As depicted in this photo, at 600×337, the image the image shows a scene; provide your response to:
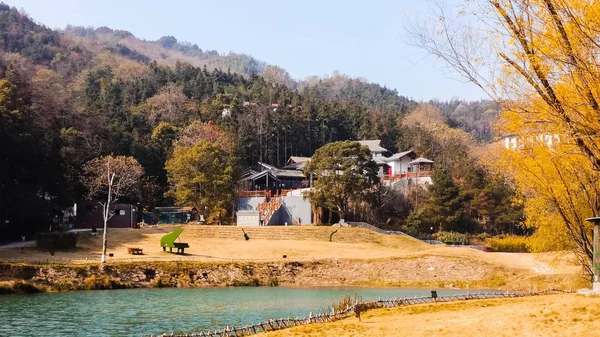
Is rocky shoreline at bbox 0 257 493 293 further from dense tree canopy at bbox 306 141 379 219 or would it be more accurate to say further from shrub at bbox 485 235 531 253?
dense tree canopy at bbox 306 141 379 219

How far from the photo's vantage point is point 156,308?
23703mm

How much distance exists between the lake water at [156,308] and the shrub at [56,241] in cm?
1022

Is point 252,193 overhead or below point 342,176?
below

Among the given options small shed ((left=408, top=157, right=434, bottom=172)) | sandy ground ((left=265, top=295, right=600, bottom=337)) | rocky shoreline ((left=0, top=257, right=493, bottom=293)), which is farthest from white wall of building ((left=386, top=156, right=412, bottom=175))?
sandy ground ((left=265, top=295, right=600, bottom=337))

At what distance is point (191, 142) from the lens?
62.2 m

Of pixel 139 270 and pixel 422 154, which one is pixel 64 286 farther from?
pixel 422 154

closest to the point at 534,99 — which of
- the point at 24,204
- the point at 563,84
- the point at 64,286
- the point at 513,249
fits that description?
the point at 563,84

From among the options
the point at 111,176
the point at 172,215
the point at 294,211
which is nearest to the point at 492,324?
the point at 111,176

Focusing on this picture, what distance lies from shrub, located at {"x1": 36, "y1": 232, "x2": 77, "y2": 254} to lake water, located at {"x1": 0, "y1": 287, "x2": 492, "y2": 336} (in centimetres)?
1022

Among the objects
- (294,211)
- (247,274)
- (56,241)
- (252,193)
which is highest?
(252,193)

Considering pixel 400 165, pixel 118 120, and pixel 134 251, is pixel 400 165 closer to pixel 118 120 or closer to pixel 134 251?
pixel 118 120

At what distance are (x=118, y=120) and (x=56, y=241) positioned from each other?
3224cm

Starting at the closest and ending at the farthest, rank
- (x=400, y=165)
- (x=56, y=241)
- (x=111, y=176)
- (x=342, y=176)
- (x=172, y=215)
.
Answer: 1. (x=56, y=241)
2. (x=111, y=176)
3. (x=342, y=176)
4. (x=172, y=215)
5. (x=400, y=165)

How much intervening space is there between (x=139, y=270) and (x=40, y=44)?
329 ft
